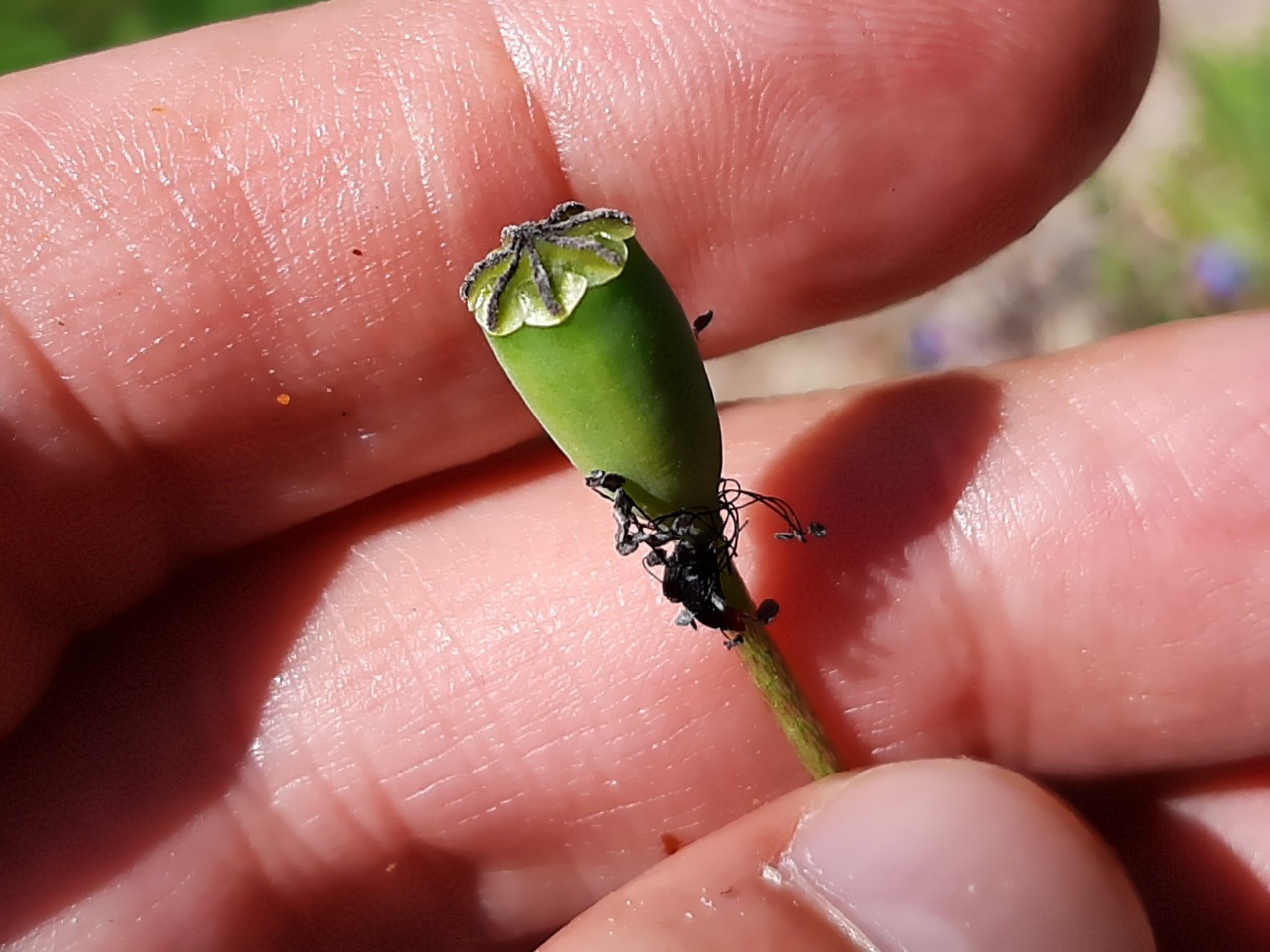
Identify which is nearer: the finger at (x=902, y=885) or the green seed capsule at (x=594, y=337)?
the green seed capsule at (x=594, y=337)

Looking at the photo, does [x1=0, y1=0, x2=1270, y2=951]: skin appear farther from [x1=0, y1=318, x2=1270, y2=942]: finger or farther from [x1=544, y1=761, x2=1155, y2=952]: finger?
[x1=544, y1=761, x2=1155, y2=952]: finger

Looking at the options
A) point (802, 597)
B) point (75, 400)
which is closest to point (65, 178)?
point (75, 400)

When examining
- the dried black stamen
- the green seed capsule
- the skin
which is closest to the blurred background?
the skin

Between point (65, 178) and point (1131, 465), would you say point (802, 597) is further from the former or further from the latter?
point (65, 178)

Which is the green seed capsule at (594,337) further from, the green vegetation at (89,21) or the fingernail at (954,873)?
the green vegetation at (89,21)

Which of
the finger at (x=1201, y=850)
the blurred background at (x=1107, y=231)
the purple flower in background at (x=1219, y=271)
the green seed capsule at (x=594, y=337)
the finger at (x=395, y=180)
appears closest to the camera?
the green seed capsule at (x=594, y=337)

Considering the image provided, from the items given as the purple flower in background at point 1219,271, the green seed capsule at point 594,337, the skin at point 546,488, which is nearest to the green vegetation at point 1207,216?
the purple flower in background at point 1219,271
